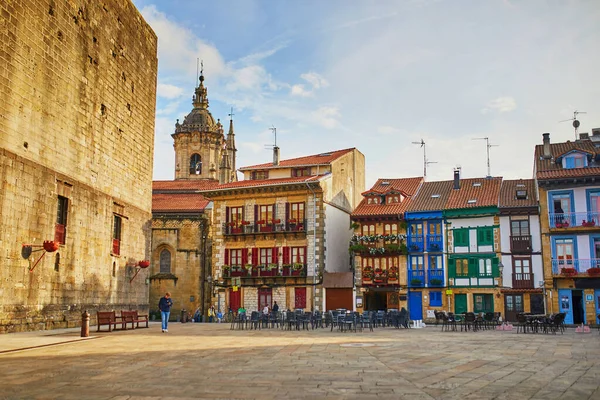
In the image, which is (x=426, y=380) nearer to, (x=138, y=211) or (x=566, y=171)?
(x=138, y=211)

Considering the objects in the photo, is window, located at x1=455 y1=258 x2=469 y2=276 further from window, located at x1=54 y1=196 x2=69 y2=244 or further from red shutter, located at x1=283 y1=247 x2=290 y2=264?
window, located at x1=54 y1=196 x2=69 y2=244

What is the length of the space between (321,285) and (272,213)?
20.4ft

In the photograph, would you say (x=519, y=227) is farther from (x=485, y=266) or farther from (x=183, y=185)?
(x=183, y=185)

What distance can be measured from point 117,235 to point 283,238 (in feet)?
41.7

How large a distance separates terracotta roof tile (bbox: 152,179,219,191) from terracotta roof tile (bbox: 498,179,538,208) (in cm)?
2682

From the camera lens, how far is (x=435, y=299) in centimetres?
3753

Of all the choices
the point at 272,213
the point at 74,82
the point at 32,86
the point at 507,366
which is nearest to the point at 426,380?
the point at 507,366

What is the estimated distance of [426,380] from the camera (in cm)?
1002

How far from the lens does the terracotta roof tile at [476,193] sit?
37500 mm

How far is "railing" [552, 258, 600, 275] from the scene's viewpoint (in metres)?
33.9

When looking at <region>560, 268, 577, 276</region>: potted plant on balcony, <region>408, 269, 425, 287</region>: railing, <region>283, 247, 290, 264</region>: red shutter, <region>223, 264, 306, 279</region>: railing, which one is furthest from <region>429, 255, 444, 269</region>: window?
<region>283, 247, 290, 264</region>: red shutter

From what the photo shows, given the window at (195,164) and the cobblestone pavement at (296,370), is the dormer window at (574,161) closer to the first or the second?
the cobblestone pavement at (296,370)

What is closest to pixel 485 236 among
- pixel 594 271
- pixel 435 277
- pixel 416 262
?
pixel 435 277

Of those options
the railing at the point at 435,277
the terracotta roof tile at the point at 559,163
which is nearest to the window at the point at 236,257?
the railing at the point at 435,277
